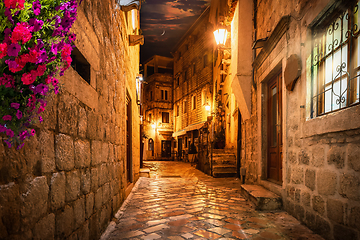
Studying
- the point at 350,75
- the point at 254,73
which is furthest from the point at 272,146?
the point at 350,75

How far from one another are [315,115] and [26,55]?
341cm

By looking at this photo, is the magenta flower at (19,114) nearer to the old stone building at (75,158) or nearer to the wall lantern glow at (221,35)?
the old stone building at (75,158)

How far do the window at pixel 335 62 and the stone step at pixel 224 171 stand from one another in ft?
22.0

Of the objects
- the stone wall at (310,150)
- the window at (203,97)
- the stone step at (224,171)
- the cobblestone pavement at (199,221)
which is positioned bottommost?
the stone step at (224,171)

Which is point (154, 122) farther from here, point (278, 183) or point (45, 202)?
point (45, 202)

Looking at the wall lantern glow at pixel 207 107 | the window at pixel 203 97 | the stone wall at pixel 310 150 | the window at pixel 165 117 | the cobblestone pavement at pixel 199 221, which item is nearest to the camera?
the stone wall at pixel 310 150

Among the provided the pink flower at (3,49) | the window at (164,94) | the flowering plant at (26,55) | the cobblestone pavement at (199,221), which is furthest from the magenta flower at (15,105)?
the window at (164,94)

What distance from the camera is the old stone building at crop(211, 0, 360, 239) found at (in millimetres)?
2447

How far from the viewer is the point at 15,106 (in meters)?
1.08

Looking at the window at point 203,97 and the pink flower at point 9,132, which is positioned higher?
the window at point 203,97

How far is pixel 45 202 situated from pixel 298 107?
140 inches

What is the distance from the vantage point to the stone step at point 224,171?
9.59 meters

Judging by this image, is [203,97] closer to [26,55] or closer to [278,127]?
[278,127]

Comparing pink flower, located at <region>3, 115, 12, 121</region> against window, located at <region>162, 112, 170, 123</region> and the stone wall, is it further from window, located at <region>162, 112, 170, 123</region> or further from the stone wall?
window, located at <region>162, 112, 170, 123</region>
